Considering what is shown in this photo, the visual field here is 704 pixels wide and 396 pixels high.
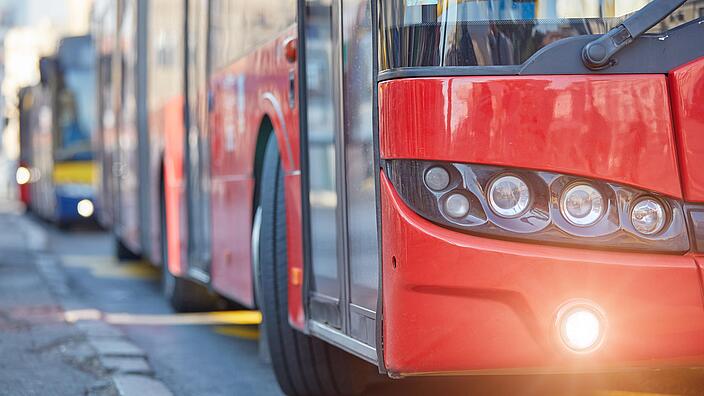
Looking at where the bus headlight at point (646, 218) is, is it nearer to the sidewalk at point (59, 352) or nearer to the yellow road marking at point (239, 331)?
the sidewalk at point (59, 352)

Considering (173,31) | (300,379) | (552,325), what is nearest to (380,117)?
(552,325)

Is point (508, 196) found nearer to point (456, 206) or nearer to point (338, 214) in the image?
point (456, 206)

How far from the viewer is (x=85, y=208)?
23531mm

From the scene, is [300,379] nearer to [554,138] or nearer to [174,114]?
[554,138]

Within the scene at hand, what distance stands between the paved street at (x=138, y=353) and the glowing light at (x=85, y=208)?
1017 centimetres

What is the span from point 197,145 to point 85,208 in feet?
51.1

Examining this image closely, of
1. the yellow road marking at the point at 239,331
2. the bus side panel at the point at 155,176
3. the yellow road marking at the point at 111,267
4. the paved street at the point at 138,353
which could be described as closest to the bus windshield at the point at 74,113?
the yellow road marking at the point at 111,267

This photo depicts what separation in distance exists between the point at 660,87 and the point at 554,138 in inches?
13.1

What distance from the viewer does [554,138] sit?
3980 mm

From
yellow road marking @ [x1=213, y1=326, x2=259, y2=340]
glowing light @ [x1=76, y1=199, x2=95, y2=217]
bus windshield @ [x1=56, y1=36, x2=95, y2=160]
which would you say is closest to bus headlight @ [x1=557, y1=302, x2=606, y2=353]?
yellow road marking @ [x1=213, y1=326, x2=259, y2=340]

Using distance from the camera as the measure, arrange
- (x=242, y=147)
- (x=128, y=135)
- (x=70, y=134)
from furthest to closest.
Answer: (x=70, y=134), (x=128, y=135), (x=242, y=147)

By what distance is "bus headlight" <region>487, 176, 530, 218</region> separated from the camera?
3975 mm

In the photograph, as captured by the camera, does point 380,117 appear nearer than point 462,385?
Yes

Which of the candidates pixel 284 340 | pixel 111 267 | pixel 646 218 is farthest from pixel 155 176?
pixel 646 218
